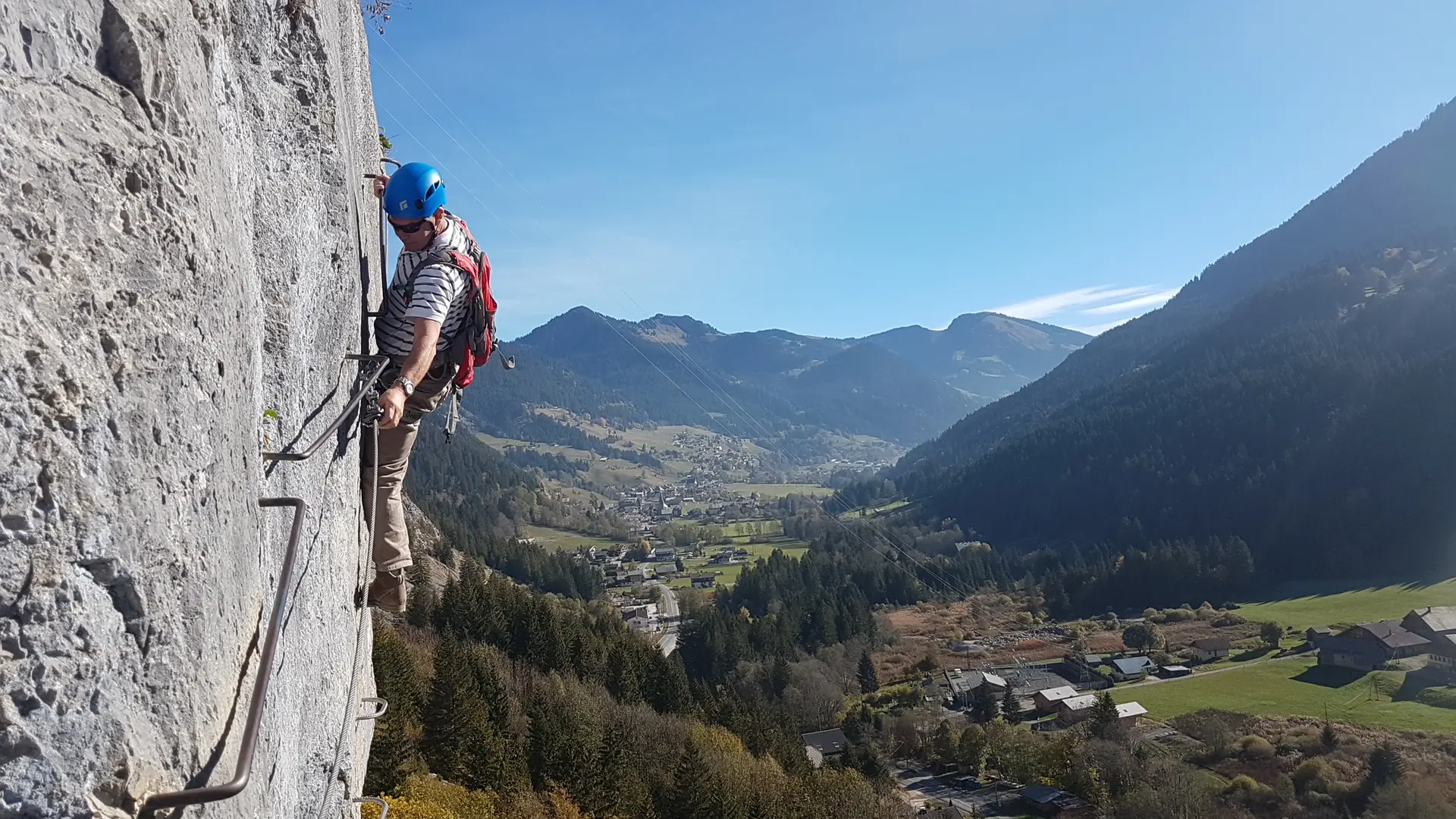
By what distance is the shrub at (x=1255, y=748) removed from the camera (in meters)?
53.8

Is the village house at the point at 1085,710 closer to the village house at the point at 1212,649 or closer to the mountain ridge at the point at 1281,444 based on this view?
the village house at the point at 1212,649

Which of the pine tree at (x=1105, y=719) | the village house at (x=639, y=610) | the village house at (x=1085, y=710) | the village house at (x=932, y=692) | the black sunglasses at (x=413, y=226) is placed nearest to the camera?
the black sunglasses at (x=413, y=226)

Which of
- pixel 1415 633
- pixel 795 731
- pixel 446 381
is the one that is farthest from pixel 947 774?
pixel 446 381

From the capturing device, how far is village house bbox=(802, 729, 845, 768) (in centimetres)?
→ 5556

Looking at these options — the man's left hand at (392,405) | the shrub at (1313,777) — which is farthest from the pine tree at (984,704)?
the man's left hand at (392,405)

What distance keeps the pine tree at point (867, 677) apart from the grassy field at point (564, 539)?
242 ft

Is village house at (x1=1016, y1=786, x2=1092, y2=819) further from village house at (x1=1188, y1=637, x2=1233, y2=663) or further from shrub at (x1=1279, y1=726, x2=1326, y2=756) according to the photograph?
village house at (x1=1188, y1=637, x2=1233, y2=663)

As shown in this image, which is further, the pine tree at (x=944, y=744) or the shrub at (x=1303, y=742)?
the pine tree at (x=944, y=744)

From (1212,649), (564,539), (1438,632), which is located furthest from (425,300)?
(564,539)

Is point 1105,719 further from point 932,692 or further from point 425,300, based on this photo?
point 425,300

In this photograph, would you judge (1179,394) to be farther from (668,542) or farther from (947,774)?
(947,774)

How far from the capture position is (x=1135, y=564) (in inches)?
4377

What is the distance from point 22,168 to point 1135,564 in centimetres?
12623

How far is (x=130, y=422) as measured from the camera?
2.21m
